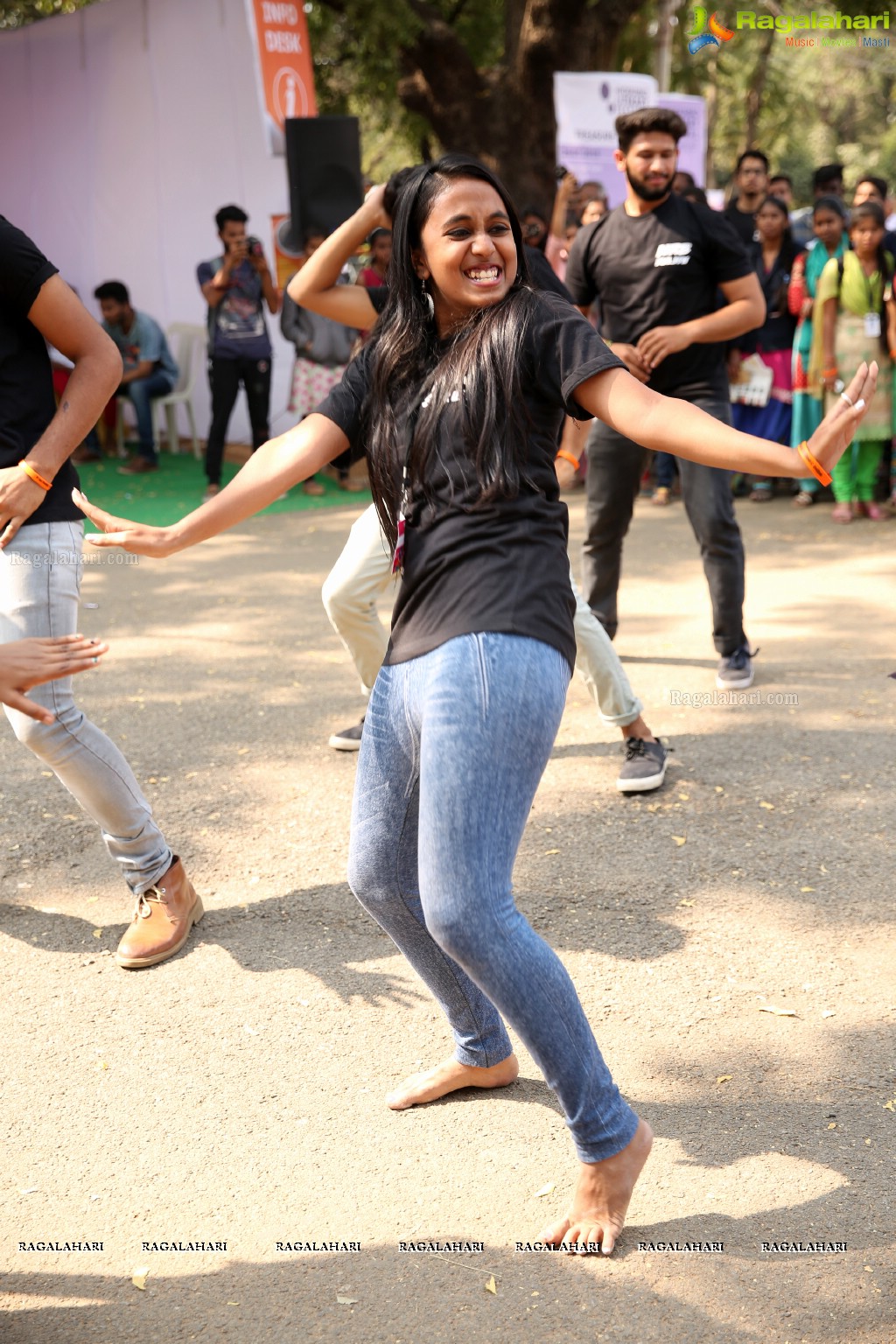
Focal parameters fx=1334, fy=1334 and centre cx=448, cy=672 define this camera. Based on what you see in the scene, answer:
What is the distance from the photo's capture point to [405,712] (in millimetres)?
2525

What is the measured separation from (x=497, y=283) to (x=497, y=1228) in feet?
6.03

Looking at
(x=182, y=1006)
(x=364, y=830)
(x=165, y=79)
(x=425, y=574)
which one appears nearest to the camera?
(x=425, y=574)

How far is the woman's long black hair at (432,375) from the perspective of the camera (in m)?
2.44

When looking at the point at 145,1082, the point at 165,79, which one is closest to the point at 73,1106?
the point at 145,1082

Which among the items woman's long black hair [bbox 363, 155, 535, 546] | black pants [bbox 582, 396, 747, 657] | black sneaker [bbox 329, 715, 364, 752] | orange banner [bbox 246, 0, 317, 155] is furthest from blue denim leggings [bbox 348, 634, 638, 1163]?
orange banner [bbox 246, 0, 317, 155]

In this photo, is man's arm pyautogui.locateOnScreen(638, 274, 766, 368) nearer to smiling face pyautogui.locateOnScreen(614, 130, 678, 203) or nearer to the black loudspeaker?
smiling face pyautogui.locateOnScreen(614, 130, 678, 203)

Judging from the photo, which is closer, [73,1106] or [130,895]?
[73,1106]

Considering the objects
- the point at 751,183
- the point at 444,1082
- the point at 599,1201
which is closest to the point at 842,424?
the point at 599,1201

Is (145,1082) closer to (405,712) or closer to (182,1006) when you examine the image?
(182,1006)

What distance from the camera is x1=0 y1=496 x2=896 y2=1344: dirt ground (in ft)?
8.06

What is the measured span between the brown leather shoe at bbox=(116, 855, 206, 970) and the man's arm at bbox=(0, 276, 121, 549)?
42.2 inches

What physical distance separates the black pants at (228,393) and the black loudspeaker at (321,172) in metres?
1.29

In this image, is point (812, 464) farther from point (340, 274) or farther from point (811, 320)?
point (811, 320)

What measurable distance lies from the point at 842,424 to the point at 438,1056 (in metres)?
1.80
